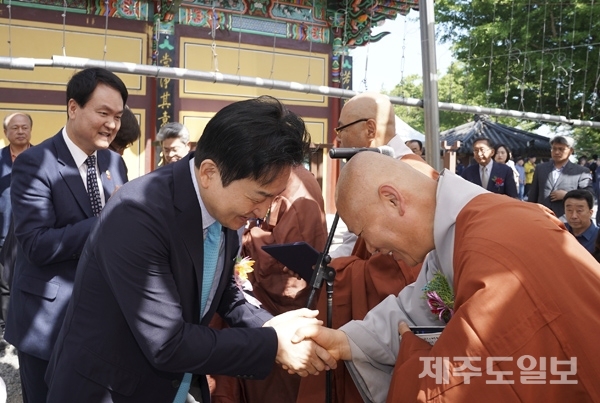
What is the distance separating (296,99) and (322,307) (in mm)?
6809

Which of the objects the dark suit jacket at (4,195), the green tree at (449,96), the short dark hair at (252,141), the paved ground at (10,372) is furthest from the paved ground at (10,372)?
the green tree at (449,96)

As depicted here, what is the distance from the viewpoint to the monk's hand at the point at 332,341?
182cm

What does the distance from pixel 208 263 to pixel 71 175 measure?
2.44 ft

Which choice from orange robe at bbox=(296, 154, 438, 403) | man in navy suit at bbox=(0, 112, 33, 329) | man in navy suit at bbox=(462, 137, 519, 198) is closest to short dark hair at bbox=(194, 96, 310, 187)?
orange robe at bbox=(296, 154, 438, 403)

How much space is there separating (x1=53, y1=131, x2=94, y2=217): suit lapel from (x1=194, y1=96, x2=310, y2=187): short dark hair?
0.81 m

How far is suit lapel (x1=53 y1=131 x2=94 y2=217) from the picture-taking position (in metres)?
2.09

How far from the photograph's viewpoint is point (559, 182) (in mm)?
6008

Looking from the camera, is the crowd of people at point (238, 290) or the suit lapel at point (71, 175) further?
the suit lapel at point (71, 175)

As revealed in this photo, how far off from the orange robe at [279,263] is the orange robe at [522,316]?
5.79ft

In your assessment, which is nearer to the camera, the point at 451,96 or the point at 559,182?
the point at 559,182

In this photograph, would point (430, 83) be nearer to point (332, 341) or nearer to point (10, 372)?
point (332, 341)

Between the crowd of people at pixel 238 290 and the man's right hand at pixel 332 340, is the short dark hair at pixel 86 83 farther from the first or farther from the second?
the man's right hand at pixel 332 340

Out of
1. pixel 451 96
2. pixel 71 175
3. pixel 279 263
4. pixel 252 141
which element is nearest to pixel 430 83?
pixel 279 263

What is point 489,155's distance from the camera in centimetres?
664
